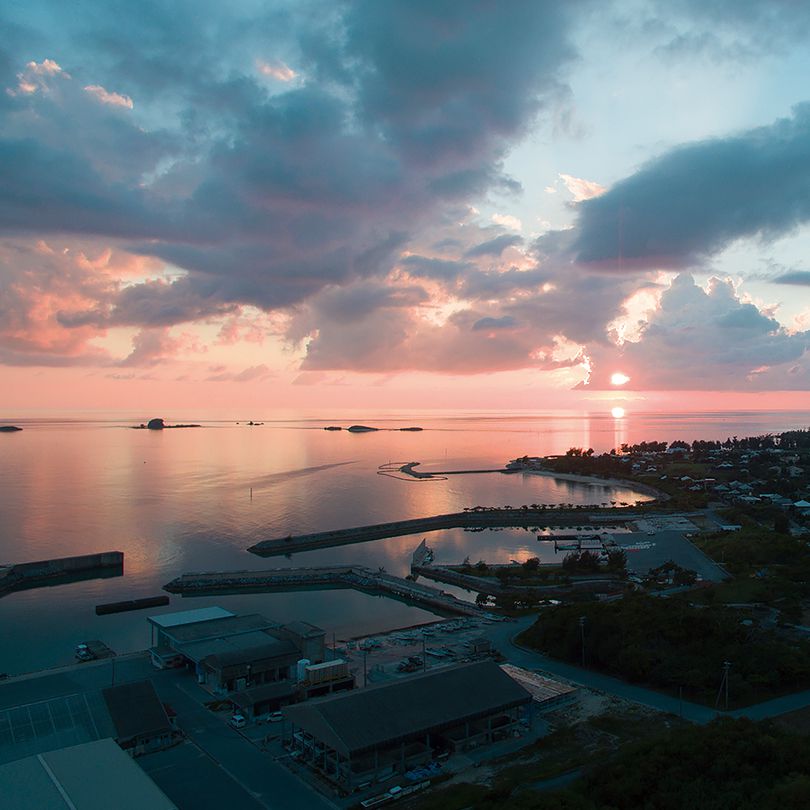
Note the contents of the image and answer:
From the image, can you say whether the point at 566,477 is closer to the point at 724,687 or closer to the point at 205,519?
the point at 205,519

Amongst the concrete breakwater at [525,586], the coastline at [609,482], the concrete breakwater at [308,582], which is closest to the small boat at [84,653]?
the concrete breakwater at [308,582]

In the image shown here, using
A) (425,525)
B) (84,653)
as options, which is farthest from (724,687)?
(425,525)

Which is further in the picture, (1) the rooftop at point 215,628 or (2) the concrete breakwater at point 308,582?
(2) the concrete breakwater at point 308,582

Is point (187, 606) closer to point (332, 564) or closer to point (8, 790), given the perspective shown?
point (332, 564)

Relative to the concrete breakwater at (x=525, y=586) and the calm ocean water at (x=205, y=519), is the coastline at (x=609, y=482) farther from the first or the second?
the concrete breakwater at (x=525, y=586)

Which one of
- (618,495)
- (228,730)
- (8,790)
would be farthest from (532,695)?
(618,495)

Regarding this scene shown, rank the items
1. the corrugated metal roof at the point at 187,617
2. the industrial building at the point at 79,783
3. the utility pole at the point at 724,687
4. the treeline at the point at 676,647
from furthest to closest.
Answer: the corrugated metal roof at the point at 187,617, the treeline at the point at 676,647, the utility pole at the point at 724,687, the industrial building at the point at 79,783
